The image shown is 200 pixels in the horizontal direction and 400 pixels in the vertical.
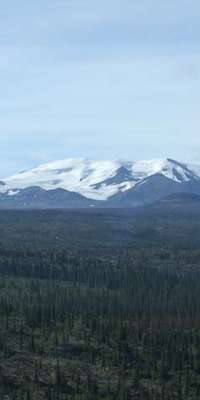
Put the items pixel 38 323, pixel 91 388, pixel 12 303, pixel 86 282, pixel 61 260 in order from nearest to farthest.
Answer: pixel 91 388 < pixel 38 323 < pixel 12 303 < pixel 86 282 < pixel 61 260

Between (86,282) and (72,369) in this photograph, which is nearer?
(72,369)

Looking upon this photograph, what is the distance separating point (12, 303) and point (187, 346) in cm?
2775

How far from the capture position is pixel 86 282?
463 ft

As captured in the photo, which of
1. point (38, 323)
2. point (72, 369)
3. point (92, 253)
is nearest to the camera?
point (72, 369)

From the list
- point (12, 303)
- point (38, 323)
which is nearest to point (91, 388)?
point (38, 323)

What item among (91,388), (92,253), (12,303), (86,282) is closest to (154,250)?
(92,253)

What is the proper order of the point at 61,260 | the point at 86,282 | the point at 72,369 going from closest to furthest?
the point at 72,369, the point at 86,282, the point at 61,260

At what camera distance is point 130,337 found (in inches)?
3750

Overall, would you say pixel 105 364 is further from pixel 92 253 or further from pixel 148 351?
pixel 92 253

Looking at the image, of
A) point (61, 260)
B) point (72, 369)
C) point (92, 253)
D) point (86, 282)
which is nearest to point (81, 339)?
point (72, 369)

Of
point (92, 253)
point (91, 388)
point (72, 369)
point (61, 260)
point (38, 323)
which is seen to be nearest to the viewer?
point (91, 388)

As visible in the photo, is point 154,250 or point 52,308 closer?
point 52,308

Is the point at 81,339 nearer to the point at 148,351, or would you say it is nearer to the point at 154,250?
the point at 148,351

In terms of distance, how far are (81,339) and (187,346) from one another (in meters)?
12.0
